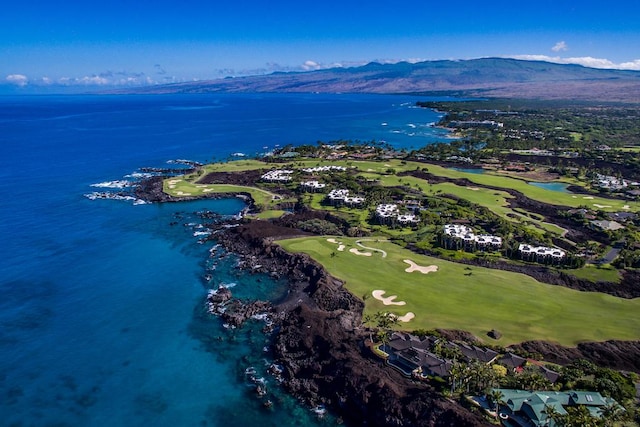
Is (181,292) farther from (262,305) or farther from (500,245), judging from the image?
(500,245)

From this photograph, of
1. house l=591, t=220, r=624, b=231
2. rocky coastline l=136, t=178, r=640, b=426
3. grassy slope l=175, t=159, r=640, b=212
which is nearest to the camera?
rocky coastline l=136, t=178, r=640, b=426

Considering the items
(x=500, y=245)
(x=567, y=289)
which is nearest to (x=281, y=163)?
(x=500, y=245)

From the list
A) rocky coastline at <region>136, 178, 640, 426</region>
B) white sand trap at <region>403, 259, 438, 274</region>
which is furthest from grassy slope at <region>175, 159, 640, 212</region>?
rocky coastline at <region>136, 178, 640, 426</region>

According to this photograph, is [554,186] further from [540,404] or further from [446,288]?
[540,404]

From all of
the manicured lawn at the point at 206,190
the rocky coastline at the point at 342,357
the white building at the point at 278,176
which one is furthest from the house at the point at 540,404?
the white building at the point at 278,176

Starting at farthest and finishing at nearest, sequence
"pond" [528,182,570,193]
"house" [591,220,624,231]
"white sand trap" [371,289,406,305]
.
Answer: "pond" [528,182,570,193]
"house" [591,220,624,231]
"white sand trap" [371,289,406,305]

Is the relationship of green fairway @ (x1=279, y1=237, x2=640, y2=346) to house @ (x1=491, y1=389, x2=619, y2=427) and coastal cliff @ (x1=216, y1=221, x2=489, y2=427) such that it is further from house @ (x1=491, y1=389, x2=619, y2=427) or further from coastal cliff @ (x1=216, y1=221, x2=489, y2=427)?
house @ (x1=491, y1=389, x2=619, y2=427)

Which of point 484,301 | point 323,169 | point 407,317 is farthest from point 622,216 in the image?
point 323,169
